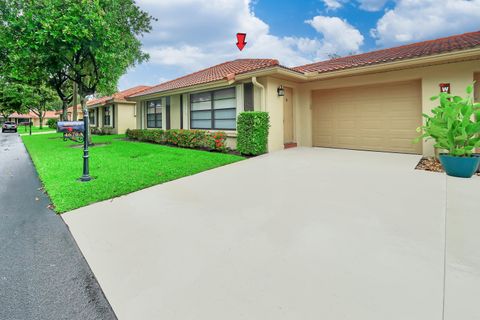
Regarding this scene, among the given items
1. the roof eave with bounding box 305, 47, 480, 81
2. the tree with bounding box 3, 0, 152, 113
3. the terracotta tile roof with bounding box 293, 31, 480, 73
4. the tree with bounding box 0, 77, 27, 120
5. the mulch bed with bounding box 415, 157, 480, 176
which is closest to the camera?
the mulch bed with bounding box 415, 157, 480, 176

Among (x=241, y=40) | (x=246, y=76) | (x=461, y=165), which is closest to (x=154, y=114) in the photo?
(x=241, y=40)

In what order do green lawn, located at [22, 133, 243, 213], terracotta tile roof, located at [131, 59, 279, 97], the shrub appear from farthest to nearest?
1. the shrub
2. terracotta tile roof, located at [131, 59, 279, 97]
3. green lawn, located at [22, 133, 243, 213]

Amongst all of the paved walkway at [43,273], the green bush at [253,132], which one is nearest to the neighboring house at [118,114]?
the green bush at [253,132]

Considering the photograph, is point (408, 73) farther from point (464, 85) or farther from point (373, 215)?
point (373, 215)

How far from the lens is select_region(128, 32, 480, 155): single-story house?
24.2 ft

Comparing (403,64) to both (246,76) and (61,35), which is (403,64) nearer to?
(246,76)

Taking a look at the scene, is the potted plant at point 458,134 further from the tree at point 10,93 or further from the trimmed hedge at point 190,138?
the tree at point 10,93

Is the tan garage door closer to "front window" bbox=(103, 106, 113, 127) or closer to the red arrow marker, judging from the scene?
the red arrow marker

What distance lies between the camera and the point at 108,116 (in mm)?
23125

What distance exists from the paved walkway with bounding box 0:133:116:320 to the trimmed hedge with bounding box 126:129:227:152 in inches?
240

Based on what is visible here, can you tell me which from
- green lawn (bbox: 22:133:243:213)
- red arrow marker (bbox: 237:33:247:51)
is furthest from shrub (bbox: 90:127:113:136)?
red arrow marker (bbox: 237:33:247:51)

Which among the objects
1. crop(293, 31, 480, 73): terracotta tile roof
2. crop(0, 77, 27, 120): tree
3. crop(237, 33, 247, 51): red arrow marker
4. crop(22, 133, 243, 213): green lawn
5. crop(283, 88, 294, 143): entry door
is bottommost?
crop(22, 133, 243, 213): green lawn

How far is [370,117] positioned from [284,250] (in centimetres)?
820

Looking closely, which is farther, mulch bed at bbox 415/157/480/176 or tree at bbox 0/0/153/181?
tree at bbox 0/0/153/181
